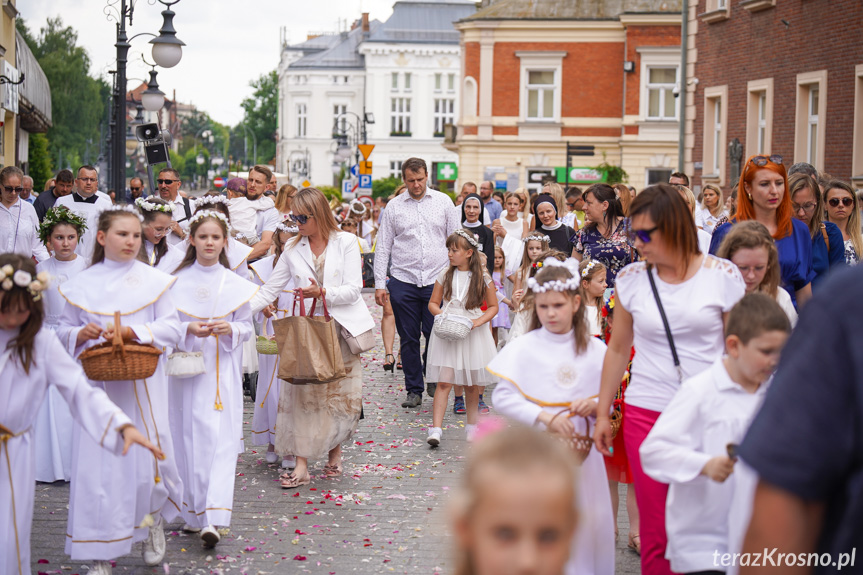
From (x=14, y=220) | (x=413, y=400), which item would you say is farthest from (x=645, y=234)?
(x=14, y=220)

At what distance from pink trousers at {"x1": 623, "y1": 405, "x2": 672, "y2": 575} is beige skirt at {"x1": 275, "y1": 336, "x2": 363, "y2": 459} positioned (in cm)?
371

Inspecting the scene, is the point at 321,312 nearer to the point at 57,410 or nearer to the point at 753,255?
the point at 57,410

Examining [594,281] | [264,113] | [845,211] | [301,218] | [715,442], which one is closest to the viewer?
[715,442]

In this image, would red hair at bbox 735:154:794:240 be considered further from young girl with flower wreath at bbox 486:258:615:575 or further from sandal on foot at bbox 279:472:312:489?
sandal on foot at bbox 279:472:312:489

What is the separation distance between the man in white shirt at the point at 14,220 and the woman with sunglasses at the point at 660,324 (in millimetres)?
8684

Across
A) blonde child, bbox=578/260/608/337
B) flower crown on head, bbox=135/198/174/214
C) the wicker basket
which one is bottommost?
the wicker basket

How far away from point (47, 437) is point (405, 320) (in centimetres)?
410

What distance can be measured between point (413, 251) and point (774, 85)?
47.2 feet

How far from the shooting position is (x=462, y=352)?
381 inches

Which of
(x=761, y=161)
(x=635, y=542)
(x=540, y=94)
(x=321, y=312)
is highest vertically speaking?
(x=540, y=94)

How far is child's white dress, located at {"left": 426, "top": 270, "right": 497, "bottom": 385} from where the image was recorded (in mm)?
9625

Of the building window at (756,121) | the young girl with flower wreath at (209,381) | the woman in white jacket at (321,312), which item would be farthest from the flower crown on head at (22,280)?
the building window at (756,121)

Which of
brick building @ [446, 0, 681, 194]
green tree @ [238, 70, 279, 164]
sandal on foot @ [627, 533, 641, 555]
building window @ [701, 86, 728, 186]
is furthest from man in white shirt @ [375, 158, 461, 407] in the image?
green tree @ [238, 70, 279, 164]

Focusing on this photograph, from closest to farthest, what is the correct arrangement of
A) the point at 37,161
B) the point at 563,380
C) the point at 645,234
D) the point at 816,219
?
1. the point at 645,234
2. the point at 563,380
3. the point at 816,219
4. the point at 37,161
